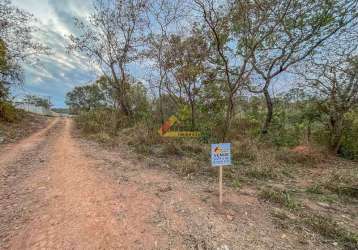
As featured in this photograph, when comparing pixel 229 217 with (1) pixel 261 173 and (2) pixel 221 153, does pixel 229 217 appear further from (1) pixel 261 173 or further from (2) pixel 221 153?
(1) pixel 261 173

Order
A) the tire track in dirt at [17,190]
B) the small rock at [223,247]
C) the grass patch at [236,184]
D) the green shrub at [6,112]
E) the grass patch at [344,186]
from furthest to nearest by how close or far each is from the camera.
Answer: the green shrub at [6,112] → the grass patch at [236,184] → the grass patch at [344,186] → the tire track in dirt at [17,190] → the small rock at [223,247]

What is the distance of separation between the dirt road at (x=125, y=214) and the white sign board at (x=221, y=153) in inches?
27.9

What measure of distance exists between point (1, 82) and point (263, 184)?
16.1 m

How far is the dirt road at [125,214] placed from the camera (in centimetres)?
216

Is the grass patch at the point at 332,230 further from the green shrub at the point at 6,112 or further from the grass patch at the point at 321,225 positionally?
the green shrub at the point at 6,112

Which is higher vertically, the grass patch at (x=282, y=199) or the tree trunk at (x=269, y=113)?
the tree trunk at (x=269, y=113)

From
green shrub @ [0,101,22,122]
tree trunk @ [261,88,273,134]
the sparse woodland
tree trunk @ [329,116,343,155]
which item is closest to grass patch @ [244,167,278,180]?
the sparse woodland

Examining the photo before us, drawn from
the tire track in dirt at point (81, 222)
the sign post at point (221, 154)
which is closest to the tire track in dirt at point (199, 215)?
the tire track in dirt at point (81, 222)

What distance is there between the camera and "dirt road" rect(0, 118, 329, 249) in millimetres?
2160

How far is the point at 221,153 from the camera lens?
2.93 meters

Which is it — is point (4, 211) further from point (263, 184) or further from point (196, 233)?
point (263, 184)

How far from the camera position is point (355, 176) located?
192 inches

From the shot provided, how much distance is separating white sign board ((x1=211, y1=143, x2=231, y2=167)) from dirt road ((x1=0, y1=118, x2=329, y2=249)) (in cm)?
71

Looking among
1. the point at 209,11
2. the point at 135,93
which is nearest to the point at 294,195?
the point at 209,11
